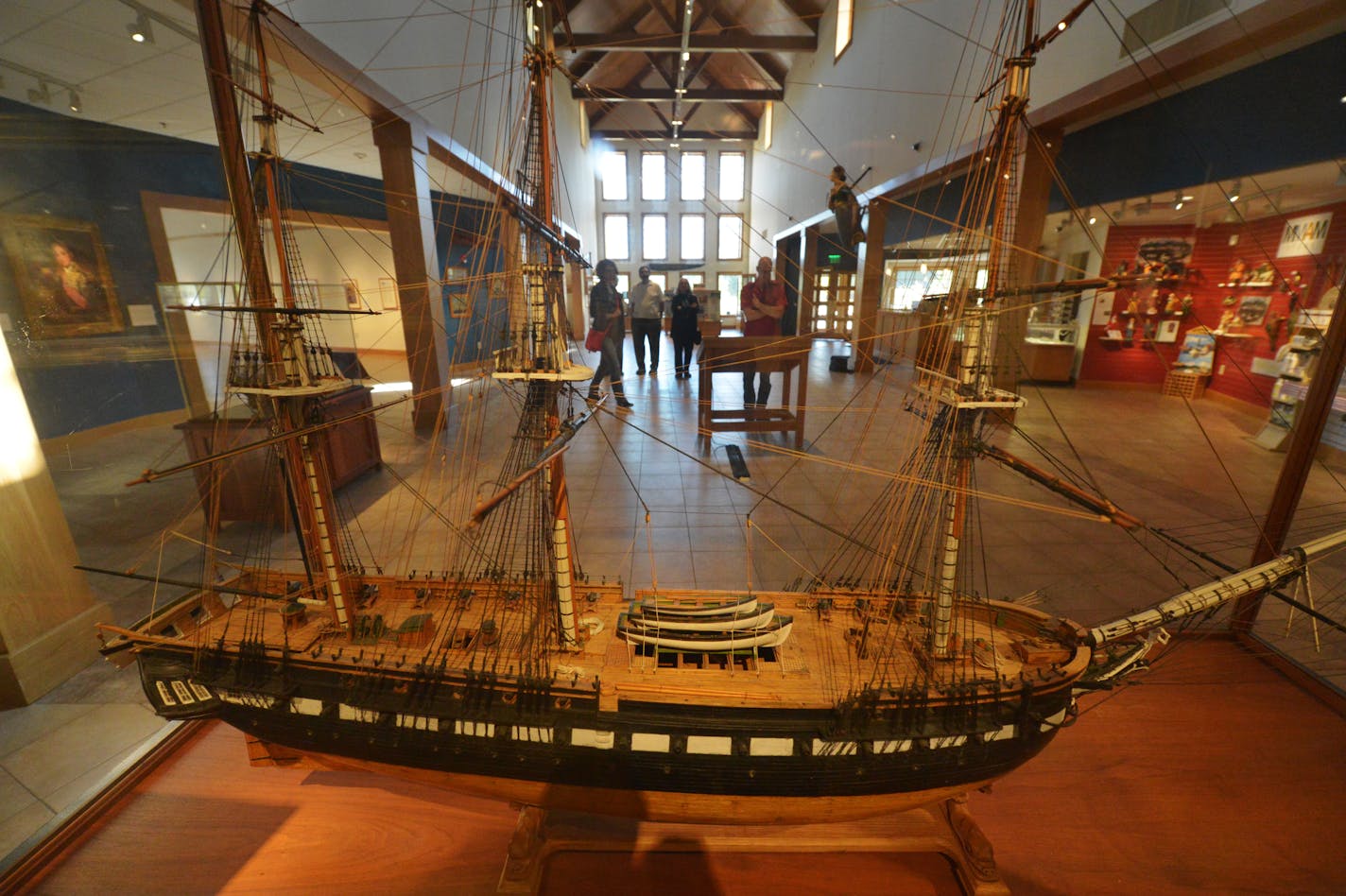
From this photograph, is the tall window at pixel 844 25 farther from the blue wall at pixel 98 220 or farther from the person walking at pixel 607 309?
the blue wall at pixel 98 220

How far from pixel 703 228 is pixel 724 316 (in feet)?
15.4

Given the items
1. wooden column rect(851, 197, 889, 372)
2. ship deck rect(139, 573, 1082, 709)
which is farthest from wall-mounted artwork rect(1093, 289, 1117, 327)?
ship deck rect(139, 573, 1082, 709)

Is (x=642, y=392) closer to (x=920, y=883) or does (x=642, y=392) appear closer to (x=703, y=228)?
(x=920, y=883)

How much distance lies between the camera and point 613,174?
2598cm

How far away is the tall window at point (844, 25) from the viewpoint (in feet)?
39.6

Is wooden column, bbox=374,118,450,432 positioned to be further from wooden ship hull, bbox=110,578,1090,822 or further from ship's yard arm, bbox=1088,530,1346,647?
ship's yard arm, bbox=1088,530,1346,647

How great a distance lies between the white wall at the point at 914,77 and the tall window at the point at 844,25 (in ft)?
0.73

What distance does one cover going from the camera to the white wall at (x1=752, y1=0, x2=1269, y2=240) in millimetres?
5652

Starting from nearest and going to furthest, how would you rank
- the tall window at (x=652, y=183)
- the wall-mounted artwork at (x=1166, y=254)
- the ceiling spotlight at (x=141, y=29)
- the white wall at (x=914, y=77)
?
the ceiling spotlight at (x=141, y=29) < the white wall at (x=914, y=77) < the wall-mounted artwork at (x=1166, y=254) < the tall window at (x=652, y=183)

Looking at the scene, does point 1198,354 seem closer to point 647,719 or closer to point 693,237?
point 647,719

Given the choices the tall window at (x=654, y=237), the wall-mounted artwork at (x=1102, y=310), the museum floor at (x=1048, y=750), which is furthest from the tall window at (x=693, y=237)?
the museum floor at (x=1048, y=750)

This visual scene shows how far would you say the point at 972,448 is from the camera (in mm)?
2598

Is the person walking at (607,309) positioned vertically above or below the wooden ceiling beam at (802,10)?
below

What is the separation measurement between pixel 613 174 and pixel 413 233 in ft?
69.4
